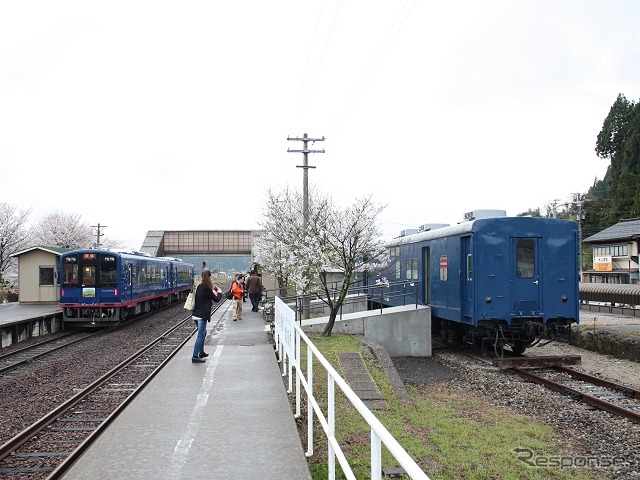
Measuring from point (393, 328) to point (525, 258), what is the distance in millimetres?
3980

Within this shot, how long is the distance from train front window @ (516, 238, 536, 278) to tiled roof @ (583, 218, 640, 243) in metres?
25.5

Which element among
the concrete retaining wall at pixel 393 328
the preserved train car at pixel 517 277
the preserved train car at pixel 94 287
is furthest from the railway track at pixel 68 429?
the preserved train car at pixel 94 287

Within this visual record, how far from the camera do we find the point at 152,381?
9109mm

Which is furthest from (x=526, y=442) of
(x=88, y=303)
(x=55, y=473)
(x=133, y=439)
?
(x=88, y=303)

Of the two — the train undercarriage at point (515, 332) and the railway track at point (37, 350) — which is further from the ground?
the train undercarriage at point (515, 332)

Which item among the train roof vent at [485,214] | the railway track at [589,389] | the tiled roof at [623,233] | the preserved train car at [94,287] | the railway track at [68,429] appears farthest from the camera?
the tiled roof at [623,233]

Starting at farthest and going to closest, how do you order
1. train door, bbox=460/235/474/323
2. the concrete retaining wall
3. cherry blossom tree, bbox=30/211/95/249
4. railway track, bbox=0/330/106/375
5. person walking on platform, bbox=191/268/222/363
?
cherry blossom tree, bbox=30/211/95/249 < the concrete retaining wall < train door, bbox=460/235/474/323 < railway track, bbox=0/330/106/375 < person walking on platform, bbox=191/268/222/363

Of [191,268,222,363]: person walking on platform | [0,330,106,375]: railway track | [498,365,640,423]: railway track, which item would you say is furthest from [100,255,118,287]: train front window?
[498,365,640,423]: railway track

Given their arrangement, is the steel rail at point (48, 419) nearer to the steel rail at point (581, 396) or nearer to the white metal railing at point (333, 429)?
the white metal railing at point (333, 429)

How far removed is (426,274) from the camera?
1761 cm

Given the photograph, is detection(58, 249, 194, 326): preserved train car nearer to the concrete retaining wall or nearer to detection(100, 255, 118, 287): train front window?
detection(100, 255, 118, 287): train front window

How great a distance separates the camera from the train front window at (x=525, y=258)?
13797 mm

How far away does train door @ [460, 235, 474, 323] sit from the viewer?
1377 cm

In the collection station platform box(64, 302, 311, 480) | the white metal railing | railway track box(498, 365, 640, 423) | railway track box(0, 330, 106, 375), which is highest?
the white metal railing
